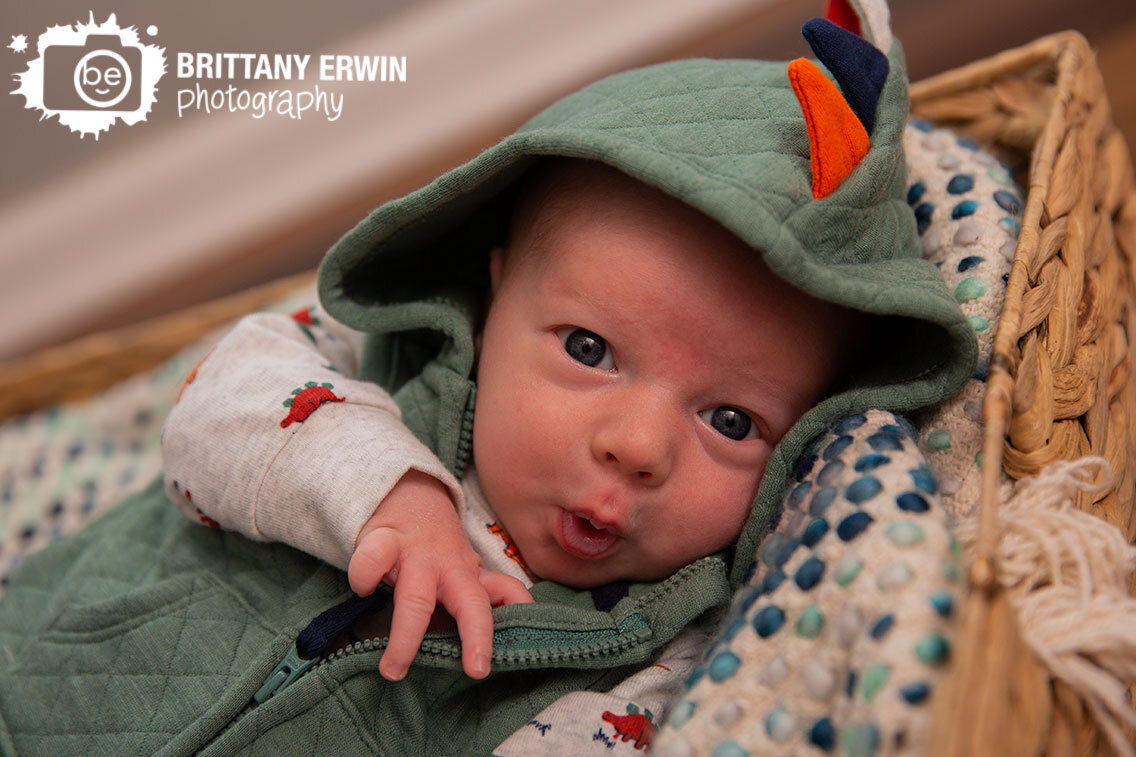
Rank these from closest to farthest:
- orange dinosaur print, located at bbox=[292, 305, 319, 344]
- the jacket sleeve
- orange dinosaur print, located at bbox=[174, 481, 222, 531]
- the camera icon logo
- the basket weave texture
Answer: the basket weave texture, the jacket sleeve, orange dinosaur print, located at bbox=[174, 481, 222, 531], orange dinosaur print, located at bbox=[292, 305, 319, 344], the camera icon logo

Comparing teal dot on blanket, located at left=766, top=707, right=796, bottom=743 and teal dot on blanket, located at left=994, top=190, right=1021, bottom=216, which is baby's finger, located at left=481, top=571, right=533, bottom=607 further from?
teal dot on blanket, located at left=994, top=190, right=1021, bottom=216

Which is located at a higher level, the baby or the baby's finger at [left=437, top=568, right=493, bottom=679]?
the baby

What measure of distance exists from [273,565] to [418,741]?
24cm

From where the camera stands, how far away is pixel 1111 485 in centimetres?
82

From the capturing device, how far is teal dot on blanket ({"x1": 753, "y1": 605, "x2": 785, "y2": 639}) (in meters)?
0.70

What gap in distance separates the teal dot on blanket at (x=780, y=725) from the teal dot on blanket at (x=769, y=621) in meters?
0.06

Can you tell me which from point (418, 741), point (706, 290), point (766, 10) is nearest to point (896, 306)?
point (706, 290)

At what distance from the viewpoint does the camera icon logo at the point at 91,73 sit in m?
1.43

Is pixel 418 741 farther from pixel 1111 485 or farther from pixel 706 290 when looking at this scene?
pixel 1111 485

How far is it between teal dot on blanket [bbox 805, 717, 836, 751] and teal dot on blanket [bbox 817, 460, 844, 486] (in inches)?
8.7

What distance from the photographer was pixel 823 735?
62cm

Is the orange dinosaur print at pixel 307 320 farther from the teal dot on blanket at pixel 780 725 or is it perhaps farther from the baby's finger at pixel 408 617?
the teal dot on blanket at pixel 780 725
